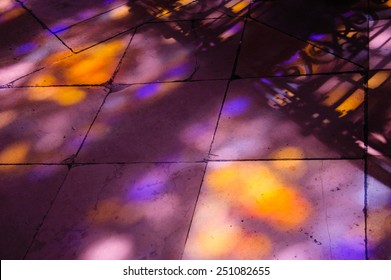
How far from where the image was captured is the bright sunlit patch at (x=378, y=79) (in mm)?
2938

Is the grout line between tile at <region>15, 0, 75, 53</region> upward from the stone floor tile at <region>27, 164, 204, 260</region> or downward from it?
upward

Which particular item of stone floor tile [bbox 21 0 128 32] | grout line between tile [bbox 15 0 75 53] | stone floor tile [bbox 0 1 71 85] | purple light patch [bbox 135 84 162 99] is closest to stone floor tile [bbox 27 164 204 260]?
purple light patch [bbox 135 84 162 99]

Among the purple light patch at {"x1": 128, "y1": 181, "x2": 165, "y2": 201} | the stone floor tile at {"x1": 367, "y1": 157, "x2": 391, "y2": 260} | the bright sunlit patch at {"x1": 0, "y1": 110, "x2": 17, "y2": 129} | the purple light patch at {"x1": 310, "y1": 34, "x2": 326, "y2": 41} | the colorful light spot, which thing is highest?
the bright sunlit patch at {"x1": 0, "y1": 110, "x2": 17, "y2": 129}

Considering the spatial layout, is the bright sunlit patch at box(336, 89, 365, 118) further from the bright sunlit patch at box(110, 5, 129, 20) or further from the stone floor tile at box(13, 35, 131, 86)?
the bright sunlit patch at box(110, 5, 129, 20)

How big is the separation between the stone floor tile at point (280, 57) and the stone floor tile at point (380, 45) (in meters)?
0.17

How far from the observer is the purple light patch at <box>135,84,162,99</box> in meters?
3.41

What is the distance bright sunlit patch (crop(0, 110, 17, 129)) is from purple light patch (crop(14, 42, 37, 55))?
101cm

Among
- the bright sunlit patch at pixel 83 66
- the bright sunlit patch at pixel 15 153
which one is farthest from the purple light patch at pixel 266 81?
the bright sunlit patch at pixel 15 153

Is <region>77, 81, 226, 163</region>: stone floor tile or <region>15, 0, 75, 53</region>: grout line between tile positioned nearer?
<region>77, 81, 226, 163</region>: stone floor tile

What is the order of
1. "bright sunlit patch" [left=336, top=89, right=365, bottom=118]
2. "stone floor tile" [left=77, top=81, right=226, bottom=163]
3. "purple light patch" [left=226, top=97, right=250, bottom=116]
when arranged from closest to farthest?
"bright sunlit patch" [left=336, top=89, right=365, bottom=118] < "stone floor tile" [left=77, top=81, right=226, bottom=163] < "purple light patch" [left=226, top=97, right=250, bottom=116]

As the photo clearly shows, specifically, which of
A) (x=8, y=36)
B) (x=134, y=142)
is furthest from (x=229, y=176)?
(x=8, y=36)

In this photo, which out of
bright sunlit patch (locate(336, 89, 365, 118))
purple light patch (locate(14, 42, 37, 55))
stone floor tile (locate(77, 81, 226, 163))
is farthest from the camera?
purple light patch (locate(14, 42, 37, 55))

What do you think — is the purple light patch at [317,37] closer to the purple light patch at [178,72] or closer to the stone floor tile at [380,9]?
the stone floor tile at [380,9]
